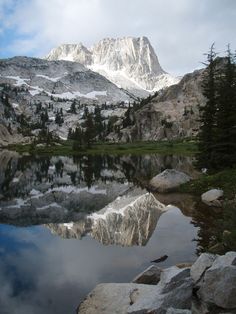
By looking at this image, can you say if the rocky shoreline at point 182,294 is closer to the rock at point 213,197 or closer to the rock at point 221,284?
the rock at point 221,284

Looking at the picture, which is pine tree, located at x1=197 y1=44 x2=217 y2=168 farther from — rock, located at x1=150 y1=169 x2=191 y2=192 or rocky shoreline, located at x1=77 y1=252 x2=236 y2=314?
rocky shoreline, located at x1=77 y1=252 x2=236 y2=314

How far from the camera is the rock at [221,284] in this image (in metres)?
11.7

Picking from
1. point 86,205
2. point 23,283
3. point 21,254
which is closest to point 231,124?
point 86,205

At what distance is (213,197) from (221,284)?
23.8m

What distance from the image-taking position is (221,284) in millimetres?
11930

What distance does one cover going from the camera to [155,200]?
40938 mm

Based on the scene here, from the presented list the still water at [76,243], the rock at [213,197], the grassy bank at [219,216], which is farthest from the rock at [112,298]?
the rock at [213,197]

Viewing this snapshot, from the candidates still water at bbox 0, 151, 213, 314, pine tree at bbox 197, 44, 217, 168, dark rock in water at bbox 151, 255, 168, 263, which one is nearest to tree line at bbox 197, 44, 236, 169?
pine tree at bbox 197, 44, 217, 168

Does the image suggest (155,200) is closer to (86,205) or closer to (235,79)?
(86,205)

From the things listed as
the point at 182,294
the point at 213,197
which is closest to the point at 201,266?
the point at 182,294

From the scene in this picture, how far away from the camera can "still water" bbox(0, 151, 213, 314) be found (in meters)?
17.9

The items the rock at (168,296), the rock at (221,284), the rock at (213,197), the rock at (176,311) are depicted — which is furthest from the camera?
the rock at (213,197)

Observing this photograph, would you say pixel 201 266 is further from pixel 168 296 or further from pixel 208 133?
pixel 208 133

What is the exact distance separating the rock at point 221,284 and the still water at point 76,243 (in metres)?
5.64
